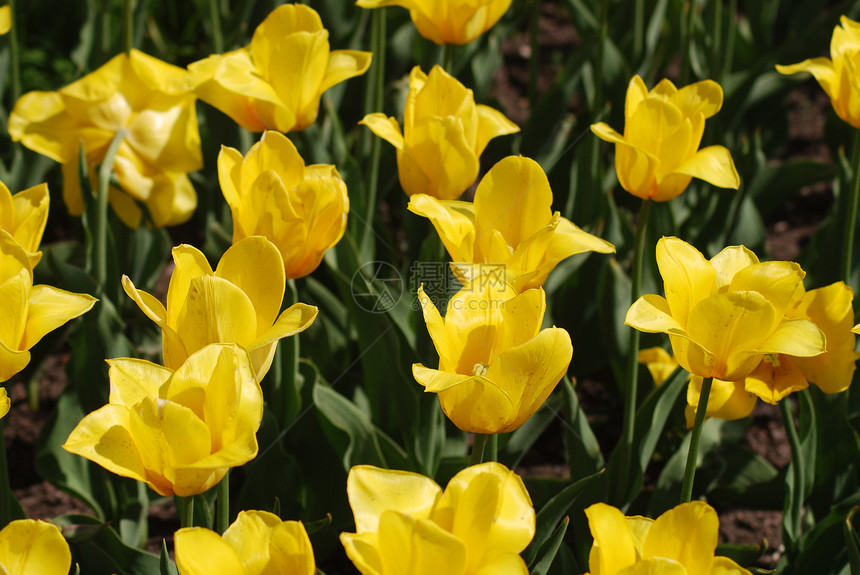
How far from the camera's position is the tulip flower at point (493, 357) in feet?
3.47

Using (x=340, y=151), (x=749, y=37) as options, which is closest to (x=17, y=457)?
(x=340, y=151)

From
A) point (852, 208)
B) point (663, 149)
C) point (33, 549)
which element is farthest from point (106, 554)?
point (852, 208)

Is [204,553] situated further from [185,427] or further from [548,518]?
[548,518]

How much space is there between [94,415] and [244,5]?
2039 millimetres

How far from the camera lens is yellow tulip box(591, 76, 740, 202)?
1.45m

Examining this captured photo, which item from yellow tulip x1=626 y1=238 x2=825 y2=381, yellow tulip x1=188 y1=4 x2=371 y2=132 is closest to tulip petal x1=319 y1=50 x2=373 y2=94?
yellow tulip x1=188 y1=4 x2=371 y2=132

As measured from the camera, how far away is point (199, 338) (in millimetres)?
1074

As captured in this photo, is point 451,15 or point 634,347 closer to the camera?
point 634,347

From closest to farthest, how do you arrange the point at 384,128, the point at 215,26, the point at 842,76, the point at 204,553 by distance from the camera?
1. the point at 204,553
2. the point at 384,128
3. the point at 842,76
4. the point at 215,26

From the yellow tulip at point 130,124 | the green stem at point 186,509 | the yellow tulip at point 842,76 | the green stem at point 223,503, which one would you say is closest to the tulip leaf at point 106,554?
the green stem at point 223,503

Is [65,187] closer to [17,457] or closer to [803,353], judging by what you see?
[17,457]

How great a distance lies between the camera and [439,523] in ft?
3.06

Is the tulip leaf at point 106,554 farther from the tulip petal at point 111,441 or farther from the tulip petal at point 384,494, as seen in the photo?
the tulip petal at point 384,494

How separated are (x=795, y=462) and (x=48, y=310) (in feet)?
4.09
